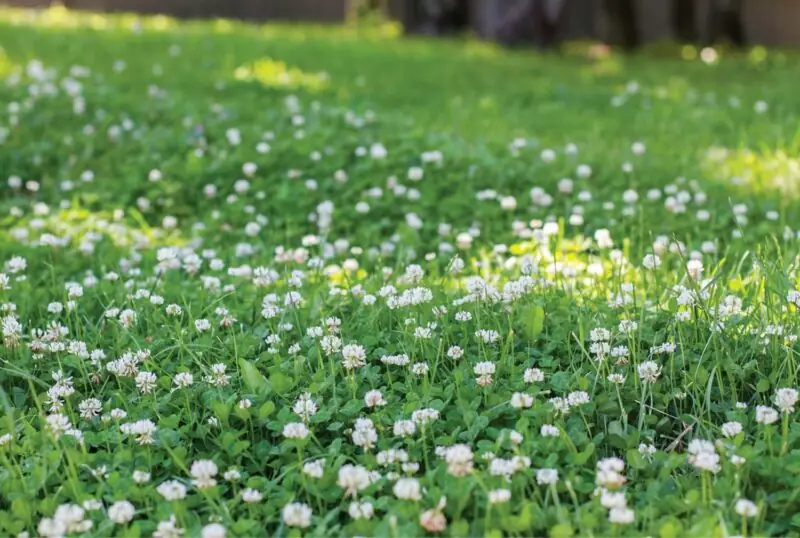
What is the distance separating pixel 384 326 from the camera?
10.0 ft

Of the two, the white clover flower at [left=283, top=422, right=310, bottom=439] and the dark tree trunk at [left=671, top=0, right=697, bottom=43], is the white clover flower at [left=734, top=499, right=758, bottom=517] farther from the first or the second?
the dark tree trunk at [left=671, top=0, right=697, bottom=43]

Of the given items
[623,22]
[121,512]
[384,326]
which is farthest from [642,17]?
[121,512]

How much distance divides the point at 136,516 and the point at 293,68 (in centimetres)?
745

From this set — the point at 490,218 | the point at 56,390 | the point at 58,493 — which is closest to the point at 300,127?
the point at 490,218

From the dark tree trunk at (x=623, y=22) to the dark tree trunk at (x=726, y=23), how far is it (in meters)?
1.41

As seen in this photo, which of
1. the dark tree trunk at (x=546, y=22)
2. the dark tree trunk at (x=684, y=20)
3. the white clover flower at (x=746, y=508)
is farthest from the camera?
the dark tree trunk at (x=684, y=20)

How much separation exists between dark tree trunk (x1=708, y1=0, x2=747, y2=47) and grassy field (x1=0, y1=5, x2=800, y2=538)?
8.87m

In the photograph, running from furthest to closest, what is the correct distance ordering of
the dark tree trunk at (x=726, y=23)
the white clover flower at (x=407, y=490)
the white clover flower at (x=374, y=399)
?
1. the dark tree trunk at (x=726, y=23)
2. the white clover flower at (x=374, y=399)
3. the white clover flower at (x=407, y=490)

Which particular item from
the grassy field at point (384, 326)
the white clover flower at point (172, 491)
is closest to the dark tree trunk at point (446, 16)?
the grassy field at point (384, 326)

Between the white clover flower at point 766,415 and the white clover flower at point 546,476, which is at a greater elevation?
the white clover flower at point 766,415

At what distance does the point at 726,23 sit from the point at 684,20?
0.94 metres

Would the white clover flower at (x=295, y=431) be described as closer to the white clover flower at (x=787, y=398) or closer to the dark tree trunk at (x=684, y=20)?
the white clover flower at (x=787, y=398)

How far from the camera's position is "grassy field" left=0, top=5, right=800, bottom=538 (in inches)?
85.5

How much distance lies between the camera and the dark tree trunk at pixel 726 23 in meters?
14.7
